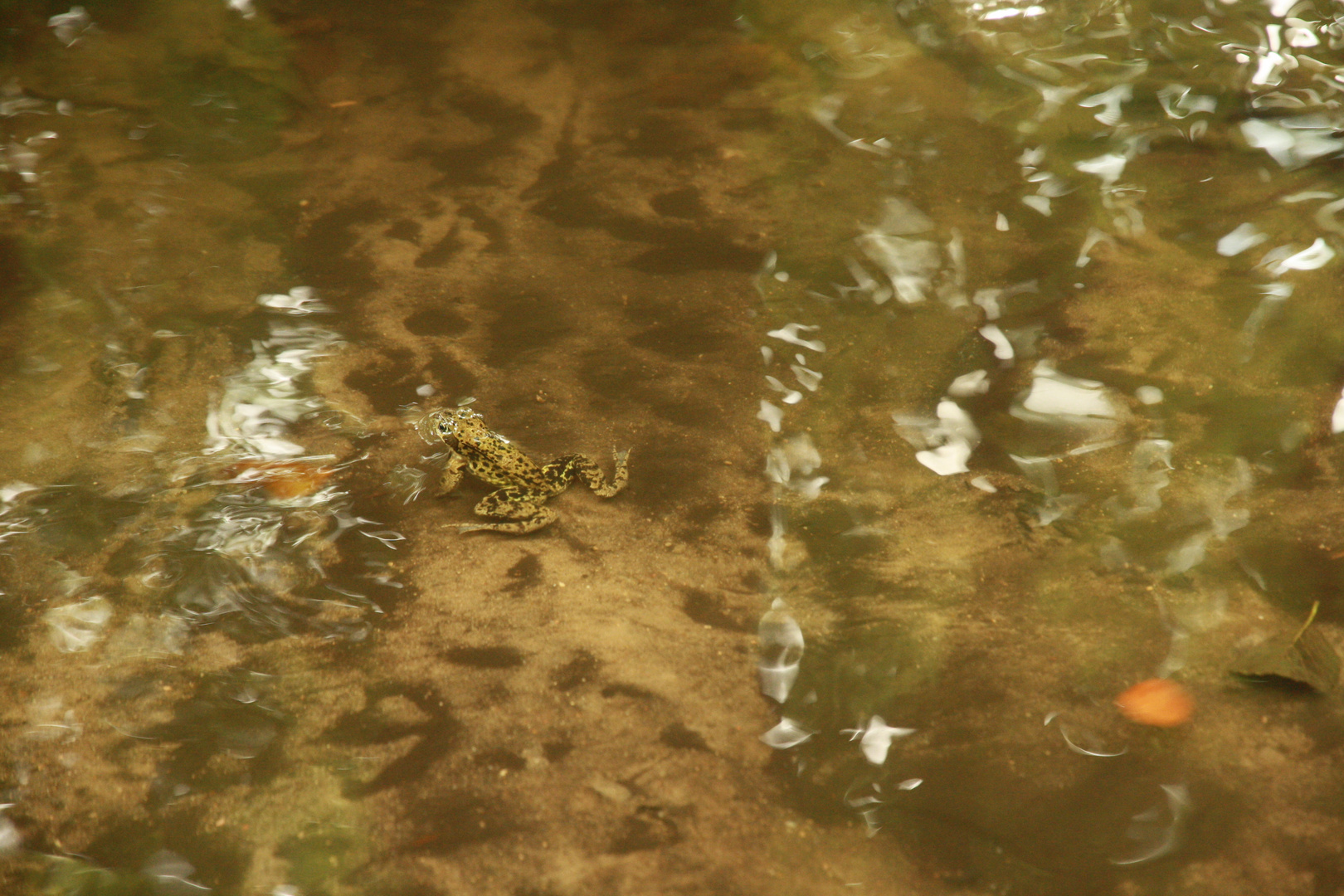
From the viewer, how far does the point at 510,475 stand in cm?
→ 372

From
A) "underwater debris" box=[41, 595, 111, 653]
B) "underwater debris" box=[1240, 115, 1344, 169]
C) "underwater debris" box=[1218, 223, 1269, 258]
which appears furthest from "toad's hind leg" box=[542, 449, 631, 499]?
"underwater debris" box=[1240, 115, 1344, 169]

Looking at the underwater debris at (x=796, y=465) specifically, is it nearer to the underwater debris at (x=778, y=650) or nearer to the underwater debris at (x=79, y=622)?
the underwater debris at (x=778, y=650)

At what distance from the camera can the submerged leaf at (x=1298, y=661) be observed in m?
2.85

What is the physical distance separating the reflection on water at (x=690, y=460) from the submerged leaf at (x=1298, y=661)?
0.02 meters

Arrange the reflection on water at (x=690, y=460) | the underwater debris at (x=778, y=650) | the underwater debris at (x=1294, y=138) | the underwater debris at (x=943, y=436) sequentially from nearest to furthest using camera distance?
the reflection on water at (x=690, y=460), the underwater debris at (x=778, y=650), the underwater debris at (x=943, y=436), the underwater debris at (x=1294, y=138)

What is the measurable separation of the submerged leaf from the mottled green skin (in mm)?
2518

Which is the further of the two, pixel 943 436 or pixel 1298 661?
pixel 943 436

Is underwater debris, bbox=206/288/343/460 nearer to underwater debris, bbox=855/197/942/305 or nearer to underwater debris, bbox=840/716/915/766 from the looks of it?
underwater debris, bbox=840/716/915/766

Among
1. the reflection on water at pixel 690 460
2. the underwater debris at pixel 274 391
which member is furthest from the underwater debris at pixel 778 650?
the underwater debris at pixel 274 391

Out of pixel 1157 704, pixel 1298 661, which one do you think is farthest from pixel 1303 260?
pixel 1157 704

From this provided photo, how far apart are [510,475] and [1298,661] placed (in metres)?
3.08

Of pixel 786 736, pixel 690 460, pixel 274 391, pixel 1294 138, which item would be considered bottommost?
pixel 786 736

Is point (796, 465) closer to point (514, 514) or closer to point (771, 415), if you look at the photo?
point (771, 415)

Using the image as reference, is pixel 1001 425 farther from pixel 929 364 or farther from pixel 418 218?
pixel 418 218
